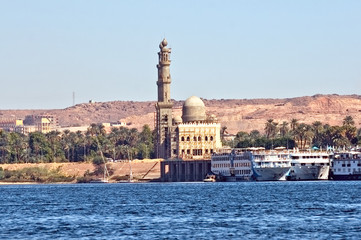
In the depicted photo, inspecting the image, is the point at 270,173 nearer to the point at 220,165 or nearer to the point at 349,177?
the point at 349,177

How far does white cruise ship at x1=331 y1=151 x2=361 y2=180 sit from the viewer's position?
168 metres

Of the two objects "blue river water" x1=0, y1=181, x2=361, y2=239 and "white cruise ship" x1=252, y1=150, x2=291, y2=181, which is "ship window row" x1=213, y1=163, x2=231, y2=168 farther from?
"blue river water" x1=0, y1=181, x2=361, y2=239

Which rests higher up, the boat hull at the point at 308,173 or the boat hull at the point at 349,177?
the boat hull at the point at 308,173

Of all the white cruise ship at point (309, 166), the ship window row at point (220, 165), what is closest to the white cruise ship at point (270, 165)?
the white cruise ship at point (309, 166)

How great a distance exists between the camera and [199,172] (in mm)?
190250

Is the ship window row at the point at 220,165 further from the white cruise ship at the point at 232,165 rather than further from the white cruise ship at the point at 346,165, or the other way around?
the white cruise ship at the point at 346,165

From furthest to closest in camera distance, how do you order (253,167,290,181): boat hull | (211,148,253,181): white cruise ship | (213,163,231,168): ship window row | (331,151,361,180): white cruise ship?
(213,163,231,168): ship window row → (211,148,253,181): white cruise ship → (253,167,290,181): boat hull → (331,151,361,180): white cruise ship

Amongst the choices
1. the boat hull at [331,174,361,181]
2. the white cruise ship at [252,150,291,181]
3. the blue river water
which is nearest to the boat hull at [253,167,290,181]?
the white cruise ship at [252,150,291,181]

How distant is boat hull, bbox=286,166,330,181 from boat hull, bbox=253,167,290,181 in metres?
1.25

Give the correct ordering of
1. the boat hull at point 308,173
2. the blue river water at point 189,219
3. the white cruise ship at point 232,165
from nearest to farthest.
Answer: the blue river water at point 189,219
the boat hull at point 308,173
the white cruise ship at point 232,165

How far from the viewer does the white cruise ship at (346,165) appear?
6594 inches

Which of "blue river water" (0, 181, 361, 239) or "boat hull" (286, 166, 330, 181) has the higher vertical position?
"boat hull" (286, 166, 330, 181)

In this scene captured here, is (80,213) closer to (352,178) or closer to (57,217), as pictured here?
(57,217)

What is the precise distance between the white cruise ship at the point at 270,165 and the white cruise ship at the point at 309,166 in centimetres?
117
